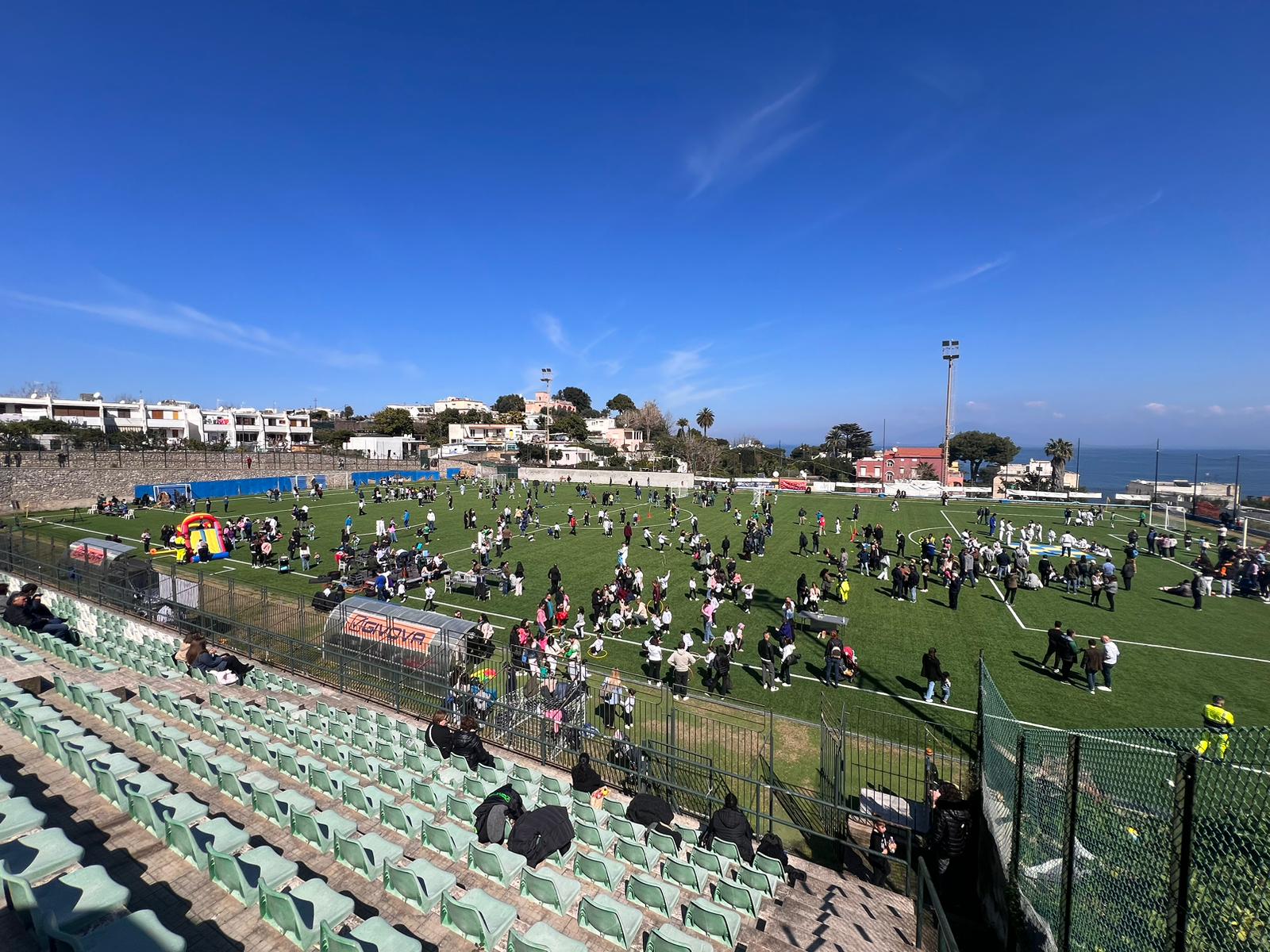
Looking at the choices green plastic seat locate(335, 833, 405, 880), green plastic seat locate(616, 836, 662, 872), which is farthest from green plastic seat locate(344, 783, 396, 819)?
green plastic seat locate(616, 836, 662, 872)

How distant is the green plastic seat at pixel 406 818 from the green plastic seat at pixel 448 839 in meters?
0.19

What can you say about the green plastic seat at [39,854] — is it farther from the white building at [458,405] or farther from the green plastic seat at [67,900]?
the white building at [458,405]

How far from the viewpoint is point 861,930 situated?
6.11 meters

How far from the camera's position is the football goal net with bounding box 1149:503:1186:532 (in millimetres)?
Result: 37781

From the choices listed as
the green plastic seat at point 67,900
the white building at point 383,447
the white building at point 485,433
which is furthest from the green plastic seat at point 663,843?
the white building at point 485,433

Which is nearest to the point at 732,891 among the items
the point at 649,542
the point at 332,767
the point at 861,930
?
the point at 861,930

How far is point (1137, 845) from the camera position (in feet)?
15.7

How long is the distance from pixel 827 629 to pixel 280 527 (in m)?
32.7

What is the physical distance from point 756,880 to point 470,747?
15.0 ft

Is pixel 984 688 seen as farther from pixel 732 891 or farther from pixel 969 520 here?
pixel 969 520

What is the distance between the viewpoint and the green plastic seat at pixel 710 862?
6.71 m

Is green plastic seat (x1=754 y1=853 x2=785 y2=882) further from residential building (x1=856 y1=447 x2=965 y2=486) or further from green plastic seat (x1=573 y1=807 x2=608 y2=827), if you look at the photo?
residential building (x1=856 y1=447 x2=965 y2=486)

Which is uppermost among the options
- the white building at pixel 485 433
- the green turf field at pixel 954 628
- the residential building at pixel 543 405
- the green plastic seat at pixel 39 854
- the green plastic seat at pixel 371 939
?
the residential building at pixel 543 405

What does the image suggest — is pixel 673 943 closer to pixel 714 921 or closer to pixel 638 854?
pixel 714 921
